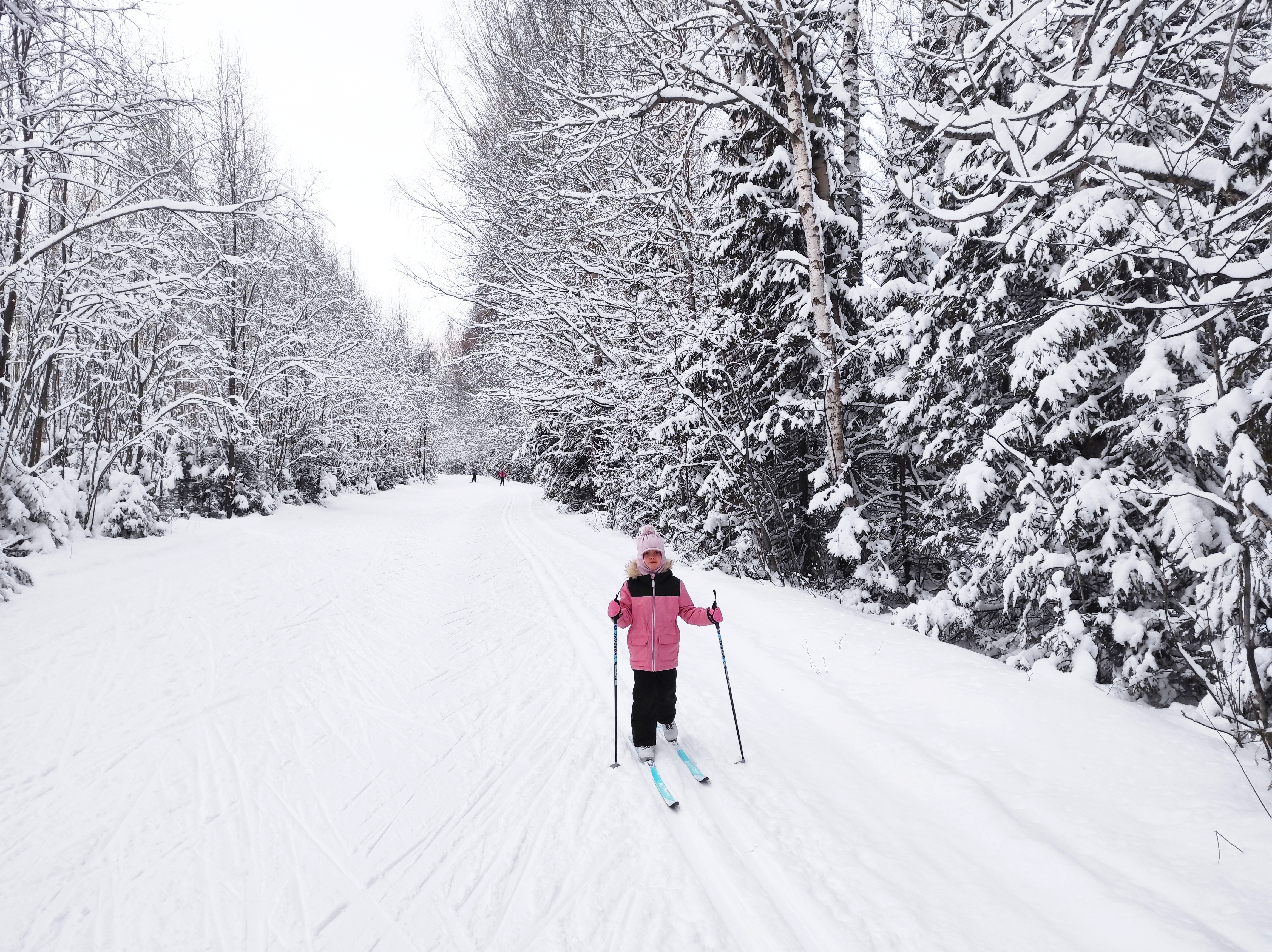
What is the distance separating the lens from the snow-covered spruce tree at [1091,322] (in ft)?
10.7

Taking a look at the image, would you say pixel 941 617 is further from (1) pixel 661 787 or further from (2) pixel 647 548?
(1) pixel 661 787

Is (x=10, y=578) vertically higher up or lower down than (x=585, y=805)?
higher up

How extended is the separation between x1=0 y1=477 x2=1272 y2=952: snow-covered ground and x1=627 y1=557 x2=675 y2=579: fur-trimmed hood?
1.25 meters

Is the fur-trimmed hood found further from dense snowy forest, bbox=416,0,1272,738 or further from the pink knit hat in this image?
dense snowy forest, bbox=416,0,1272,738

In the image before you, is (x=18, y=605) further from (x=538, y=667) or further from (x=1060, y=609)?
(x=1060, y=609)

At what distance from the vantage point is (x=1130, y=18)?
9.65 feet

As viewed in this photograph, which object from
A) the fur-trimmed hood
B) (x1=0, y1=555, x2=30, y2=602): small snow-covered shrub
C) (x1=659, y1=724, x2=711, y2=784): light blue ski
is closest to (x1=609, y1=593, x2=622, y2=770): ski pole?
the fur-trimmed hood

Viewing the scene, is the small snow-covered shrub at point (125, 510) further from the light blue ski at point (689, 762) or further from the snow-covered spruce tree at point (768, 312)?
the light blue ski at point (689, 762)

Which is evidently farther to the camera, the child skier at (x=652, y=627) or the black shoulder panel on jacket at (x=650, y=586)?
the black shoulder panel on jacket at (x=650, y=586)

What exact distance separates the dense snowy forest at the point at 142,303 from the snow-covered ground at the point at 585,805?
5.27 m

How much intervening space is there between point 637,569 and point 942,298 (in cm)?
452

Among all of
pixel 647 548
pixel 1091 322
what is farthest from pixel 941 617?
pixel 647 548

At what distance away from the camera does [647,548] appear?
13.3ft

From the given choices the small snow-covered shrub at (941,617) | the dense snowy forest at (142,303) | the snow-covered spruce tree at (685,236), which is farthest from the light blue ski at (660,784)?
the dense snowy forest at (142,303)
